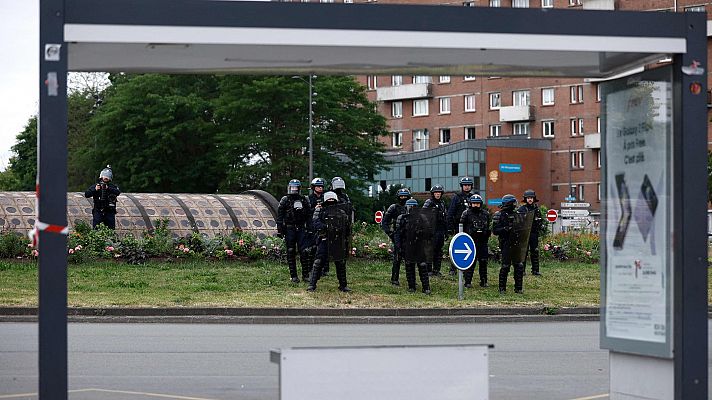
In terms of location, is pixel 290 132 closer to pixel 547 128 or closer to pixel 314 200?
pixel 547 128

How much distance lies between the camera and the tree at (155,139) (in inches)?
2842

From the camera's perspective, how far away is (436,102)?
102 metres

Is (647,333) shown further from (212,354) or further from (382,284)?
(382,284)

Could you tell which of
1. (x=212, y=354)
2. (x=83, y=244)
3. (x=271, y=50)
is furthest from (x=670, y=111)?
(x=83, y=244)

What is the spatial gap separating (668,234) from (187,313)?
13.1 metres

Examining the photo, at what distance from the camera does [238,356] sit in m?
14.7

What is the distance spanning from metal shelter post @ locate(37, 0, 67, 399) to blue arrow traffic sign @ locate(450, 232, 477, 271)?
15134 millimetres

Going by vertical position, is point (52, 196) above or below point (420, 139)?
below

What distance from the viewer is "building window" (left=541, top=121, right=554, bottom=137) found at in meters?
95.8

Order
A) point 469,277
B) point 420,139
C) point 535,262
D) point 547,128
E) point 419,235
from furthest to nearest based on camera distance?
1. point 420,139
2. point 547,128
3. point 535,262
4. point 469,277
5. point 419,235

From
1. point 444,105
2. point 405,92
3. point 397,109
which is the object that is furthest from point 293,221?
point 397,109

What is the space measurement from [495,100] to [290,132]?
1214 inches

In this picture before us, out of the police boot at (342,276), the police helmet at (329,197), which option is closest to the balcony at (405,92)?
the police boot at (342,276)

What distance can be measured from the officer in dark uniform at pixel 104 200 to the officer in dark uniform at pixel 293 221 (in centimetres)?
527
